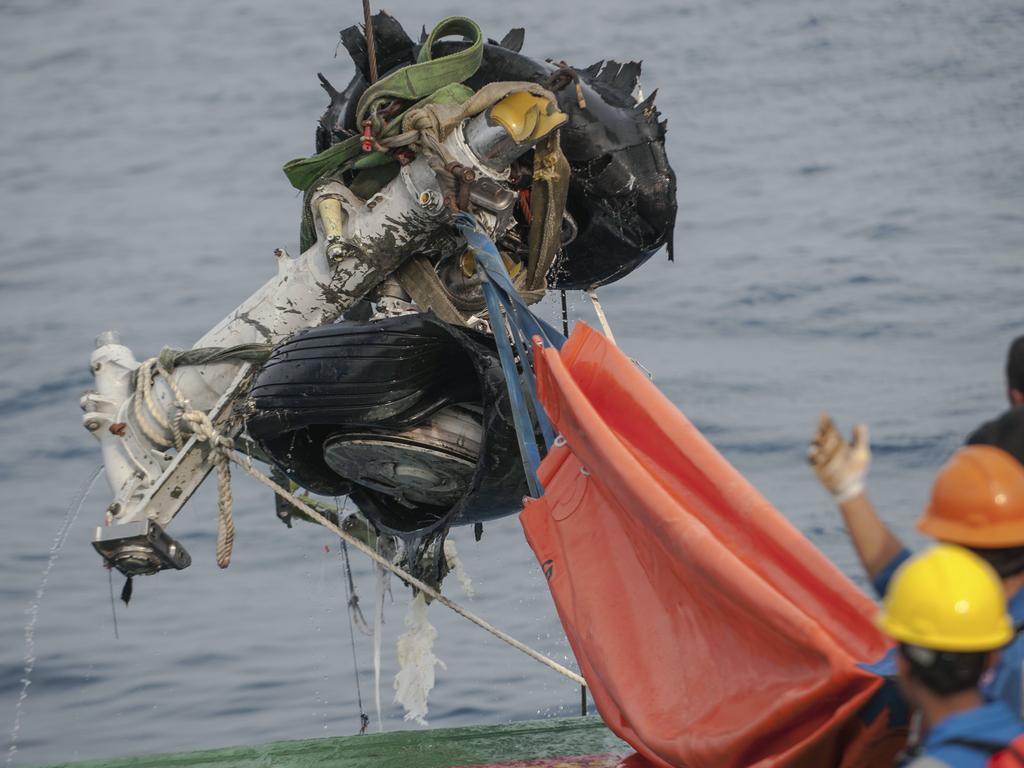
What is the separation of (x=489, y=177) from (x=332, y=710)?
12.5ft

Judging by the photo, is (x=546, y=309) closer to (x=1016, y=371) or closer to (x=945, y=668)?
(x=1016, y=371)

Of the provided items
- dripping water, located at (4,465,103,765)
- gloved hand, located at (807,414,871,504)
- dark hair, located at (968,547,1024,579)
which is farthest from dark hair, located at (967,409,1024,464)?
dripping water, located at (4,465,103,765)

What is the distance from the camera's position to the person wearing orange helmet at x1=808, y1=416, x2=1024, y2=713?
295 cm

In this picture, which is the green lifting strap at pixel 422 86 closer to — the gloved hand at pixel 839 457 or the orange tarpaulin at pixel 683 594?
the orange tarpaulin at pixel 683 594

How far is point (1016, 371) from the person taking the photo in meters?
3.43

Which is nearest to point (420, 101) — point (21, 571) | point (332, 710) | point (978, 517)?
point (978, 517)

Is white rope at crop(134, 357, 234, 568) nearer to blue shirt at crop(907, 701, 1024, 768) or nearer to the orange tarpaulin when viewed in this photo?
the orange tarpaulin

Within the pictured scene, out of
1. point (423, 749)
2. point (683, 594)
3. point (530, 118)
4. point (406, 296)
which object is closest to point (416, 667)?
point (423, 749)

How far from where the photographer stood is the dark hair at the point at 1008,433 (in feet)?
10.3

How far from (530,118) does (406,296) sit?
81 centimetres

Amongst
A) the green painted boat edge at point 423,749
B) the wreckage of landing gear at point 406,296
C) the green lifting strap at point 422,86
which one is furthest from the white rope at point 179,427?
the green lifting strap at point 422,86

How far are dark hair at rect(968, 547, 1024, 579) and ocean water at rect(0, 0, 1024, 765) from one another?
12.6 ft

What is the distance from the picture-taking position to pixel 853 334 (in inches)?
522

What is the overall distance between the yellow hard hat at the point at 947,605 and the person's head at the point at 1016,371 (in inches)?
29.0
